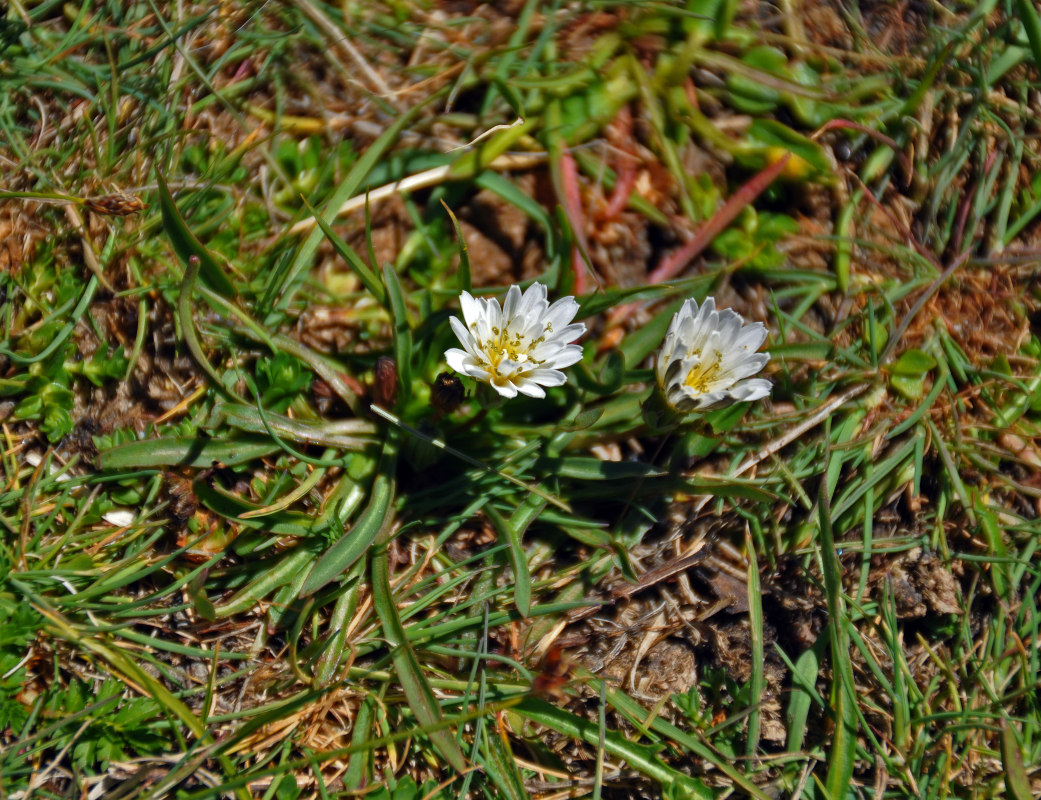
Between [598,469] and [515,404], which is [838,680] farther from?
[515,404]

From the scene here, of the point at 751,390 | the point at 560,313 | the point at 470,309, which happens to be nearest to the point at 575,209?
the point at 560,313

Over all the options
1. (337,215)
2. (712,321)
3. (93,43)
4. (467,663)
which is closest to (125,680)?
(467,663)

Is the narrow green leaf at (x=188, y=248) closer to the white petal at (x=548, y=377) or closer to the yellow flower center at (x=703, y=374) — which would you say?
the white petal at (x=548, y=377)

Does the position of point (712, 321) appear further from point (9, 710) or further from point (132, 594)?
point (9, 710)

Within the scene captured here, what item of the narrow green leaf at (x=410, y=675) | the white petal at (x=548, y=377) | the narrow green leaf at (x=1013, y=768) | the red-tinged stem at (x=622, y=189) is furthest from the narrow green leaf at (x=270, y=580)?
the narrow green leaf at (x=1013, y=768)

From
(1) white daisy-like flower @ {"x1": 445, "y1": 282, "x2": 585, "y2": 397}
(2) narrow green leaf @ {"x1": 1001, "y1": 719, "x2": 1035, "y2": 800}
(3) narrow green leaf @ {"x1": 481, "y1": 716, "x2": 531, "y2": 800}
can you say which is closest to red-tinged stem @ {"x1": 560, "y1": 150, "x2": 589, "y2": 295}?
(1) white daisy-like flower @ {"x1": 445, "y1": 282, "x2": 585, "y2": 397}

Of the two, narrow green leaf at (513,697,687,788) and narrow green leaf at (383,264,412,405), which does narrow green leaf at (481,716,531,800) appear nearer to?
narrow green leaf at (513,697,687,788)
